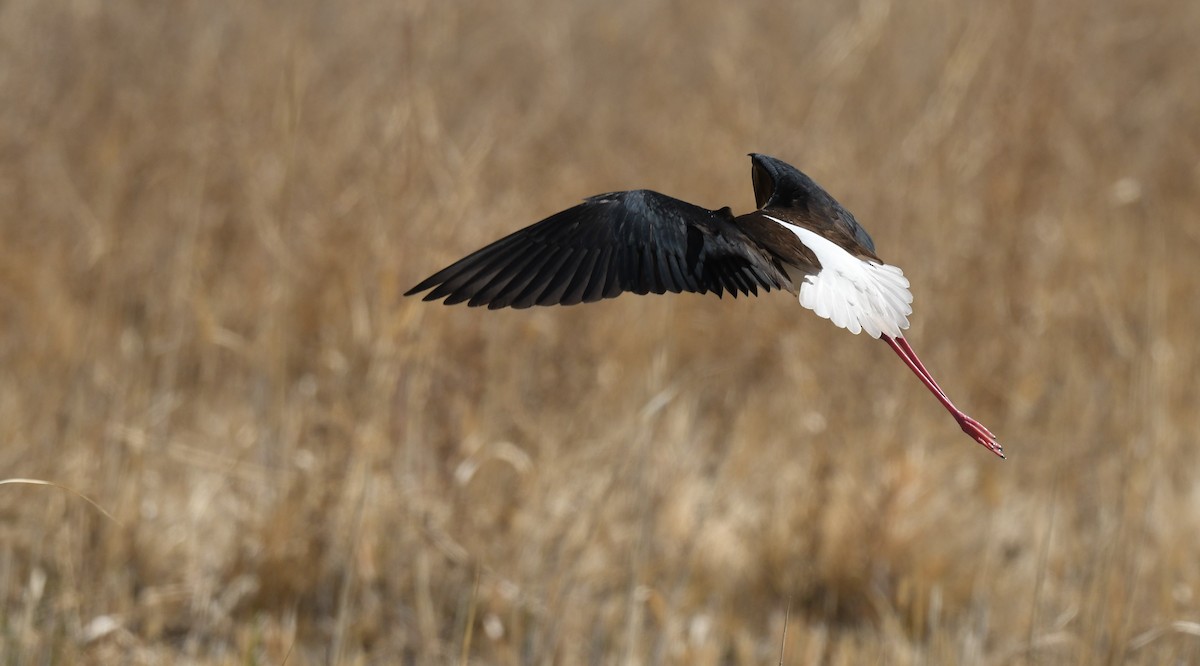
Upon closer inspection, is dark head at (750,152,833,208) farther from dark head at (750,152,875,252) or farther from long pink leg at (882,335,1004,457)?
long pink leg at (882,335,1004,457)

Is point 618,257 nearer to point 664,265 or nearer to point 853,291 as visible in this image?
point 664,265

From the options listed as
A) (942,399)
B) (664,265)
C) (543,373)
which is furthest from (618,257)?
(543,373)

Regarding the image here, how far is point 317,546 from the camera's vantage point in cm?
272

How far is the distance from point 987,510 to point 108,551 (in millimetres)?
2092

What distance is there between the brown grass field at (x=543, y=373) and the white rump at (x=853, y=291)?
15.7 inches

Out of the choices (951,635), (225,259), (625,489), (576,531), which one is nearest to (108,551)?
(576,531)

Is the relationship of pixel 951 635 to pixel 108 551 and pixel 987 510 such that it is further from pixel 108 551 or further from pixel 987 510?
pixel 108 551

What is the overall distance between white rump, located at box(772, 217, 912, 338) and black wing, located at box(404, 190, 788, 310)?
3.4 inches

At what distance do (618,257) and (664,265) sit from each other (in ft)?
0.20

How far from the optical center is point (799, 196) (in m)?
2.14

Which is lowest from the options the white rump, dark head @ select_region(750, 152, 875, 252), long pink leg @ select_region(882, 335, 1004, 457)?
long pink leg @ select_region(882, 335, 1004, 457)

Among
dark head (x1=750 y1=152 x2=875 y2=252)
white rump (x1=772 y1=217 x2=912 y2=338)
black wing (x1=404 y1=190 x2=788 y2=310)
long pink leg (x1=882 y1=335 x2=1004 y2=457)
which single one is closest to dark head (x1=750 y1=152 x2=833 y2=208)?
dark head (x1=750 y1=152 x2=875 y2=252)

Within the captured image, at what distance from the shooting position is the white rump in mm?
1753

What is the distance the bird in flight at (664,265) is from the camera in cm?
156
